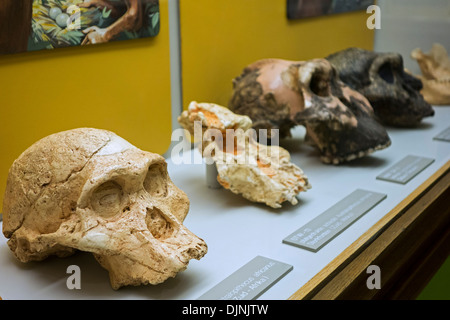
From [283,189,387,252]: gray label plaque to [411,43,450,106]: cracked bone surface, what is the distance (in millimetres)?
1676

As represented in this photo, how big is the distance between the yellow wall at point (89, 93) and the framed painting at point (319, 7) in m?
0.96

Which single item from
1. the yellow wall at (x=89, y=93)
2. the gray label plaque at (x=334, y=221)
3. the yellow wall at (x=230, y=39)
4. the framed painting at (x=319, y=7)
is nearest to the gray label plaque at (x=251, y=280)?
the gray label plaque at (x=334, y=221)

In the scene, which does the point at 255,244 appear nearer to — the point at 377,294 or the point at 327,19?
the point at 377,294

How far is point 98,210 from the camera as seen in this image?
4.75ft

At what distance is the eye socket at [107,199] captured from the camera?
4.76 feet

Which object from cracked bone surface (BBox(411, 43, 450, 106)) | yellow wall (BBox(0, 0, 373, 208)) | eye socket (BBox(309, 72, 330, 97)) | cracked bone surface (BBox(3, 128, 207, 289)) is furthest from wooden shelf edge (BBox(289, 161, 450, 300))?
cracked bone surface (BBox(411, 43, 450, 106))

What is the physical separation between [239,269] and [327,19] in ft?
7.17

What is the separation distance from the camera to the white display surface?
4.89ft

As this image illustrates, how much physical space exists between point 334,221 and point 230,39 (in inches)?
46.4

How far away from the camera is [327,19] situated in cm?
335

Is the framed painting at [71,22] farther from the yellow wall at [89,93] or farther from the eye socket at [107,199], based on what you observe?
the eye socket at [107,199]

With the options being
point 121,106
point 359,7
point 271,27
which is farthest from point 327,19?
point 121,106

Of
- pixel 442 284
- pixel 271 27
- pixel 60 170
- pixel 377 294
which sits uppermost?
pixel 271 27

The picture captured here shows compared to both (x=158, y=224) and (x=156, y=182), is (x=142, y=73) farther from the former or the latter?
(x=158, y=224)
